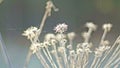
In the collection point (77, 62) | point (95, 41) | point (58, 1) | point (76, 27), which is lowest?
point (77, 62)

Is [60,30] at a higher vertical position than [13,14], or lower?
lower

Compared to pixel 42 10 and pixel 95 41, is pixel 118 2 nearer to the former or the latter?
pixel 95 41

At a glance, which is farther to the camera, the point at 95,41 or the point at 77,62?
the point at 95,41

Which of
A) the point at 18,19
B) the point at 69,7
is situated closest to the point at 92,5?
the point at 69,7

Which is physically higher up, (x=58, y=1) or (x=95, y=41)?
(x=58, y=1)

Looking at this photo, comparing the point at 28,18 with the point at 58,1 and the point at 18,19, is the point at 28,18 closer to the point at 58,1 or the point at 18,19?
the point at 18,19

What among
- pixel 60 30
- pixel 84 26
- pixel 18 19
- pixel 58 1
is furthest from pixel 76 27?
pixel 60 30
